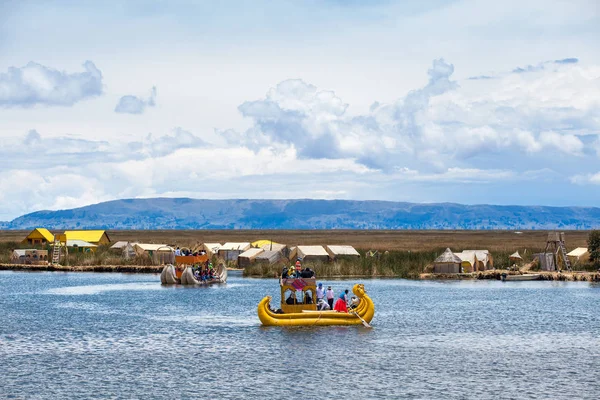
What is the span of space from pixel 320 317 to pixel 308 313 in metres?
0.61

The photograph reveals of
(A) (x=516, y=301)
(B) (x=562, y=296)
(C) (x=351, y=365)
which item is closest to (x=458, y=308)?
(A) (x=516, y=301)

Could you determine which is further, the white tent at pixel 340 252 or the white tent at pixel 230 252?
the white tent at pixel 230 252

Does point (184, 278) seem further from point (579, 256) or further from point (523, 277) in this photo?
point (579, 256)

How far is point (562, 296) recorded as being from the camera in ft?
197

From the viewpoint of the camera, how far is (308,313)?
4006 centimetres

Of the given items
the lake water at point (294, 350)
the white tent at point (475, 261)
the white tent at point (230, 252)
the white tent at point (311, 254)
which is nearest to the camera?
the lake water at point (294, 350)

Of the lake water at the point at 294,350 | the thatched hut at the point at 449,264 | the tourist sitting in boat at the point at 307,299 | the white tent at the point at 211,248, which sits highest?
the white tent at the point at 211,248

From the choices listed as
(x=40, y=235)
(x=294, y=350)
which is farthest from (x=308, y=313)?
(x=40, y=235)

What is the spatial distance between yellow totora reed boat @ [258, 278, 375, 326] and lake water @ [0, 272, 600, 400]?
1.51 ft

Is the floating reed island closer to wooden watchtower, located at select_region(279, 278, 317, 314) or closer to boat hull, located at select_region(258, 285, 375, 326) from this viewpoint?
wooden watchtower, located at select_region(279, 278, 317, 314)

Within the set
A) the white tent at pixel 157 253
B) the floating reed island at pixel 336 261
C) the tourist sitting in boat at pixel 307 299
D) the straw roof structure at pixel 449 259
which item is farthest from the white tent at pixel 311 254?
the tourist sitting in boat at pixel 307 299

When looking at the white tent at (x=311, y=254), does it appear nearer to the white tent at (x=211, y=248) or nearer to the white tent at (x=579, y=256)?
the white tent at (x=211, y=248)

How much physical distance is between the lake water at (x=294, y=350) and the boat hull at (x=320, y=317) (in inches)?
16.6

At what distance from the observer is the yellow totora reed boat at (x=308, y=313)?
4022 centimetres
